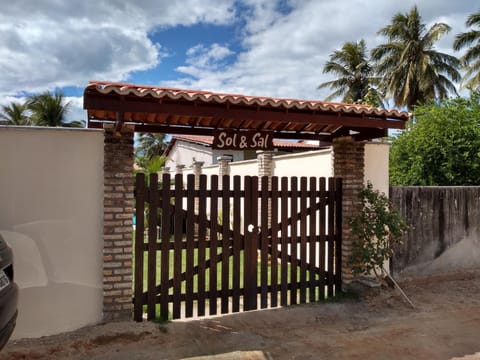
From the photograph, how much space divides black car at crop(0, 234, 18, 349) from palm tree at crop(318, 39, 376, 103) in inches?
943

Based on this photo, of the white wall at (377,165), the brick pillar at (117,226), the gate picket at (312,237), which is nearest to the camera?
the brick pillar at (117,226)

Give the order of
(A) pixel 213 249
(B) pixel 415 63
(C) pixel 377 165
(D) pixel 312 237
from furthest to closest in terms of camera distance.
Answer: (B) pixel 415 63, (C) pixel 377 165, (D) pixel 312 237, (A) pixel 213 249

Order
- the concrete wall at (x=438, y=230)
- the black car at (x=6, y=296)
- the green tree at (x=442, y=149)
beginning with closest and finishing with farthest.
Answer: the black car at (x=6, y=296) < the concrete wall at (x=438, y=230) < the green tree at (x=442, y=149)

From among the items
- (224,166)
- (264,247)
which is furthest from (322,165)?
(224,166)

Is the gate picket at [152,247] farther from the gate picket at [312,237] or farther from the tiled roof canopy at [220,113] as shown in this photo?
the gate picket at [312,237]

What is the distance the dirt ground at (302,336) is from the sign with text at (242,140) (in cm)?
217

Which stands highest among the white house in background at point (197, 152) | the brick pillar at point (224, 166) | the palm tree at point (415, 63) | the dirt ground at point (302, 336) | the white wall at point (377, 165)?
the palm tree at point (415, 63)

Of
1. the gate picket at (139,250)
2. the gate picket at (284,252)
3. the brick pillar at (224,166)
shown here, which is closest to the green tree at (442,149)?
the gate picket at (284,252)

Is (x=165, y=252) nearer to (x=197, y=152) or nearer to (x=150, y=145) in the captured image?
(x=197, y=152)

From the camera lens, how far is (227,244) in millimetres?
4797

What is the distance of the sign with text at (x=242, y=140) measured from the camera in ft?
15.7

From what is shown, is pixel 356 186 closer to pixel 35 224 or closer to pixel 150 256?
pixel 150 256

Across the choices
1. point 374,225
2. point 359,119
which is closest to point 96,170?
point 359,119

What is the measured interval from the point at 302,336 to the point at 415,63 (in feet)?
71.4
